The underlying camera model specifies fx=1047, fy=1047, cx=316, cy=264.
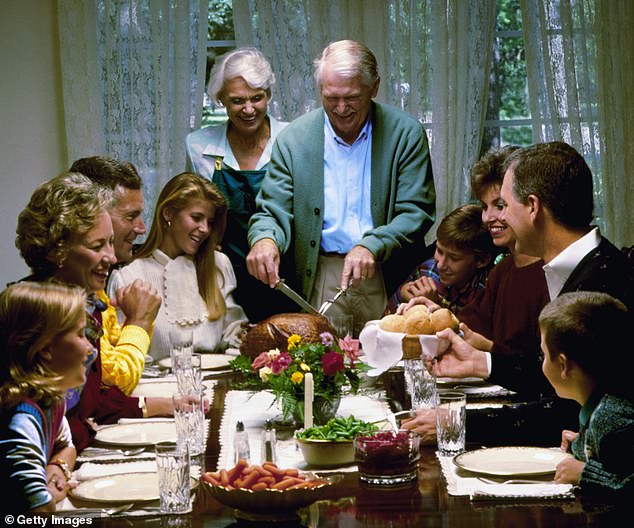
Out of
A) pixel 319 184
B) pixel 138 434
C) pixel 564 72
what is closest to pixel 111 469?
pixel 138 434

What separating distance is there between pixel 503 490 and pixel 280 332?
114 centimetres

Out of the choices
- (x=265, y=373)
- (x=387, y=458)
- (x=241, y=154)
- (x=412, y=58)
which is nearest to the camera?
(x=387, y=458)

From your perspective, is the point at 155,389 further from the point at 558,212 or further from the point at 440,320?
the point at 558,212

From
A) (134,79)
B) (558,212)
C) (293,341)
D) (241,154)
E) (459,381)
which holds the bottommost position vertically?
(459,381)

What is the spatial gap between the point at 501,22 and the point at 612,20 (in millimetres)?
612

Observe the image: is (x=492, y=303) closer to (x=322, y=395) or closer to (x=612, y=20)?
(x=322, y=395)

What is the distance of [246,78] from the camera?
14.4 feet

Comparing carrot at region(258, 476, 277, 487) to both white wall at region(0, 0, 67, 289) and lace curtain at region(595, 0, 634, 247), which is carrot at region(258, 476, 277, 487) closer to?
white wall at region(0, 0, 67, 289)

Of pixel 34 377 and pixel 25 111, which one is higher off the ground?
pixel 25 111

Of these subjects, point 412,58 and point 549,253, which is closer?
point 549,253

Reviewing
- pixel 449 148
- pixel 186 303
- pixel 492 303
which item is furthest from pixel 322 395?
pixel 449 148

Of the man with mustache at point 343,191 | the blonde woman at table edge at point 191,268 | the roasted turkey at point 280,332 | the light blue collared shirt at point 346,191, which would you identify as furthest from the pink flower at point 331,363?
the light blue collared shirt at point 346,191

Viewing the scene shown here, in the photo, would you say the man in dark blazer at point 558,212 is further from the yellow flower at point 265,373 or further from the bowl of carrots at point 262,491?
the bowl of carrots at point 262,491

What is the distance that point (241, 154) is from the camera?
A: 181 inches
